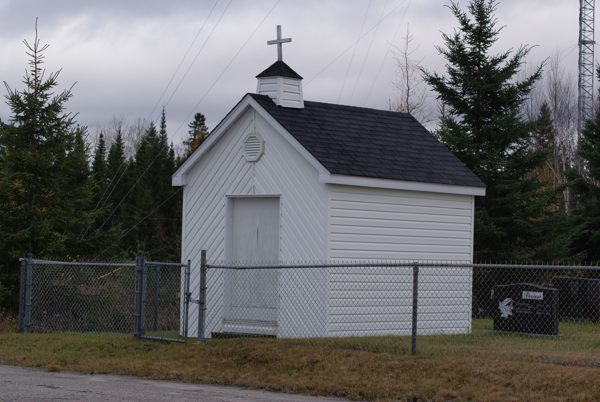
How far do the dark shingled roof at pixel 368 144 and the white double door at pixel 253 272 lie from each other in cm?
140

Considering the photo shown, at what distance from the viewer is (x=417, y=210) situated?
13.9 meters

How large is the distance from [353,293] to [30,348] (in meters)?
5.26

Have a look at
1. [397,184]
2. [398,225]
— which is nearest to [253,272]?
[398,225]

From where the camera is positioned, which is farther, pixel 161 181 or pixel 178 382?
pixel 161 181

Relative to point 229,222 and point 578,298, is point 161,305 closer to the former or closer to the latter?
point 229,222

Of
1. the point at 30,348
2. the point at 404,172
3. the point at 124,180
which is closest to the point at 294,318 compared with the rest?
the point at 404,172

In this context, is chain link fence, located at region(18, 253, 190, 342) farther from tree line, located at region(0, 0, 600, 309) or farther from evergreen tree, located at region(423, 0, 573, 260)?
evergreen tree, located at region(423, 0, 573, 260)

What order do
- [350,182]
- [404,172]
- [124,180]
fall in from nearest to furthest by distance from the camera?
[350,182], [404,172], [124,180]

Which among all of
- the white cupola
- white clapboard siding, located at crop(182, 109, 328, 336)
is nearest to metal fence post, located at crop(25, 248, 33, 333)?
white clapboard siding, located at crop(182, 109, 328, 336)

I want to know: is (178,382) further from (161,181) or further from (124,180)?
(124,180)

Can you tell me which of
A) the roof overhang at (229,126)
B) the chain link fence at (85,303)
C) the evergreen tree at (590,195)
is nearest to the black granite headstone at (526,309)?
the roof overhang at (229,126)

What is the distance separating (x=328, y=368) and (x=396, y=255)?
439 centimetres

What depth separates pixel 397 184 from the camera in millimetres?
13438

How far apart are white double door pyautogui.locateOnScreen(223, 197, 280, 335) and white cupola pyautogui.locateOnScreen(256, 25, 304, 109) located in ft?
6.62
